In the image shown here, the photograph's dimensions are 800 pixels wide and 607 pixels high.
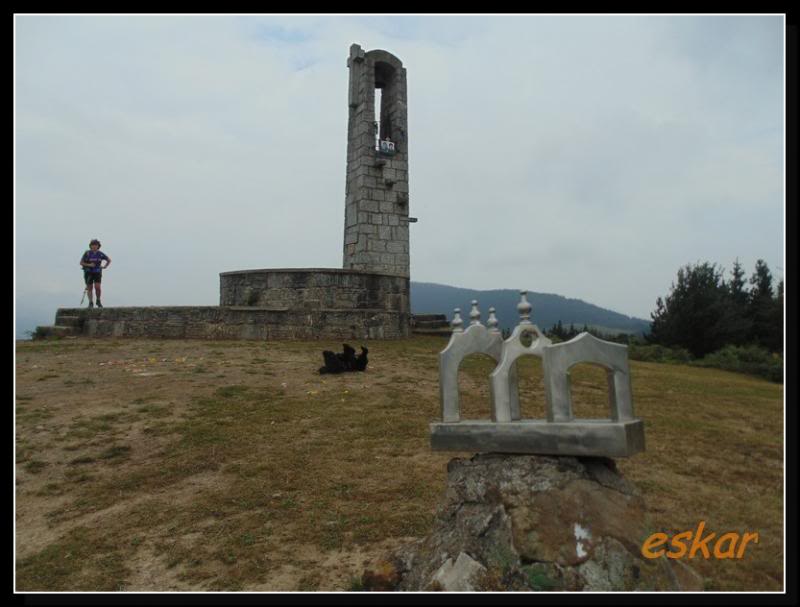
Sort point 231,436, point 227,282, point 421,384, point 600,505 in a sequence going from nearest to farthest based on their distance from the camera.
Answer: point 600,505, point 231,436, point 421,384, point 227,282

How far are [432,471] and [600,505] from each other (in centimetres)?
273

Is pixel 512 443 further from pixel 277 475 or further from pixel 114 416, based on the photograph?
pixel 114 416

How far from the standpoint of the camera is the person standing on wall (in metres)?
15.2

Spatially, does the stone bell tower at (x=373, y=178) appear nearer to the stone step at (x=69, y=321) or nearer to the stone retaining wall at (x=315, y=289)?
the stone retaining wall at (x=315, y=289)

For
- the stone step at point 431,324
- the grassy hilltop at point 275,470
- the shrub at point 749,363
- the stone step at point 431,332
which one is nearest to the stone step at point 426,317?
the stone step at point 431,324

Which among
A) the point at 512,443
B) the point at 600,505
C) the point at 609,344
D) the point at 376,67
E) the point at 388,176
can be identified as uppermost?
the point at 376,67

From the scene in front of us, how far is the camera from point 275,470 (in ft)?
→ 20.0

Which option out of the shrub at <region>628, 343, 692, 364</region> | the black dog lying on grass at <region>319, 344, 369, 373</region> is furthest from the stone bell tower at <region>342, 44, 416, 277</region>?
the black dog lying on grass at <region>319, 344, 369, 373</region>

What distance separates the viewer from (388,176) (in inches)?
776

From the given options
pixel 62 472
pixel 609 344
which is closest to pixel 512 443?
pixel 609 344

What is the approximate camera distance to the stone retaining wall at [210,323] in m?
14.8

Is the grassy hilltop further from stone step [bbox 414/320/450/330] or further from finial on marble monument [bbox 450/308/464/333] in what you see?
stone step [bbox 414/320/450/330]

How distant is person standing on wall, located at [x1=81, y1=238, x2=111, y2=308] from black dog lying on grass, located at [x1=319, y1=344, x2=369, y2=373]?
26.4ft

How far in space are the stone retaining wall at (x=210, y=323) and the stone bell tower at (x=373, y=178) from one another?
448 cm
